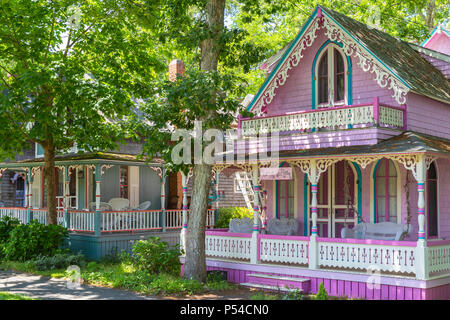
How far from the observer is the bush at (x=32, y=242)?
18.3m

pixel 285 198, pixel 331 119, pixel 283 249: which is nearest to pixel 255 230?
pixel 283 249

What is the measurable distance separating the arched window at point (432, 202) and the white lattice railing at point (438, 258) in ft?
6.12

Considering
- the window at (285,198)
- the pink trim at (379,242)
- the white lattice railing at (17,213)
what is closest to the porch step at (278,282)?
the pink trim at (379,242)

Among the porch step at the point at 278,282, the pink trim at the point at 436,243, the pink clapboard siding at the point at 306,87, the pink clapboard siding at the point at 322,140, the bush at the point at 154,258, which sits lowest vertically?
the porch step at the point at 278,282

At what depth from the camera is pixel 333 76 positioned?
16312 millimetres

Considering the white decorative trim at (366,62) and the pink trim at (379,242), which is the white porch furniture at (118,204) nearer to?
the pink trim at (379,242)

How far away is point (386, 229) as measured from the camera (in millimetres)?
14328

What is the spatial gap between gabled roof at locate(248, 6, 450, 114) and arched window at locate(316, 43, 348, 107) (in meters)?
0.87

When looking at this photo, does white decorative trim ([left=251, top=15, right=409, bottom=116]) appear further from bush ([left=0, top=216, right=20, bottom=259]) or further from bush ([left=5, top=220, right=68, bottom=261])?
bush ([left=0, top=216, right=20, bottom=259])

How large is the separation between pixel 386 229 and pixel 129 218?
1074 centimetres

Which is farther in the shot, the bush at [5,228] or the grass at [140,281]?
the bush at [5,228]

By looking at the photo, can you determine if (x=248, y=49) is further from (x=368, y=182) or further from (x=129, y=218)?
(x=129, y=218)

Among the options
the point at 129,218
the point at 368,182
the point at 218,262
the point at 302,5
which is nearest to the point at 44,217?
the point at 129,218

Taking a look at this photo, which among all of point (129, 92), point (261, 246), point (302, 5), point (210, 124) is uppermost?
point (302, 5)
